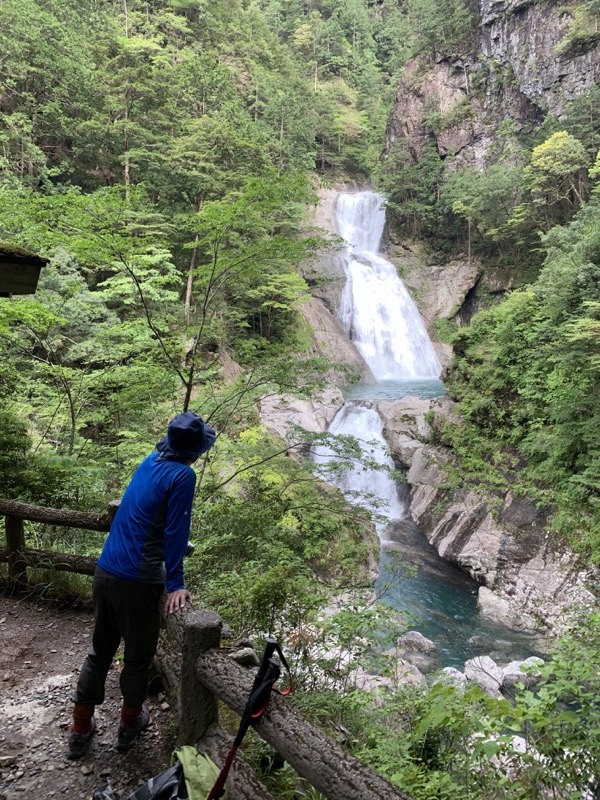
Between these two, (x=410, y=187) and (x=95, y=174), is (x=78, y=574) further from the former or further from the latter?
(x=410, y=187)

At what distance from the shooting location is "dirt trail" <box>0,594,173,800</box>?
2.20 m

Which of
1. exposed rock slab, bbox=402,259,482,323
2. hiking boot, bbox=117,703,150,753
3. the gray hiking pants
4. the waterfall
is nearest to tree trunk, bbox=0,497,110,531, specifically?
the gray hiking pants

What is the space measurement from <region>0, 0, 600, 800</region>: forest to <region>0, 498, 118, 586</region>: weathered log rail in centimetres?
23

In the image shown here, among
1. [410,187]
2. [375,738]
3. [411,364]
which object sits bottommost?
[375,738]

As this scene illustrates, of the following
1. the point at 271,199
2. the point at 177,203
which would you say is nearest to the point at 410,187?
the point at 177,203

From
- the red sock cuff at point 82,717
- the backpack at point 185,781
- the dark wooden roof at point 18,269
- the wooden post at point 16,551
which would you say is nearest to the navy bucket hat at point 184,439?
the backpack at point 185,781

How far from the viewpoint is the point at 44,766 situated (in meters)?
2.29

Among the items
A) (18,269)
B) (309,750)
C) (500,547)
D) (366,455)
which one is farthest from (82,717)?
(366,455)

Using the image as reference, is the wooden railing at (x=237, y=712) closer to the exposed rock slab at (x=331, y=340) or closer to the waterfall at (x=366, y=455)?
the waterfall at (x=366, y=455)

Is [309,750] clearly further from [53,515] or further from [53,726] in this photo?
[53,515]

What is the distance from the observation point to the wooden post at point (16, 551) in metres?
3.91

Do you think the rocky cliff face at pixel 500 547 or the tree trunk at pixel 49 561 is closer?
the tree trunk at pixel 49 561

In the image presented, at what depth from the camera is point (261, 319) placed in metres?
19.2

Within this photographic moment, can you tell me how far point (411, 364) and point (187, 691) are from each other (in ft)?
72.2
